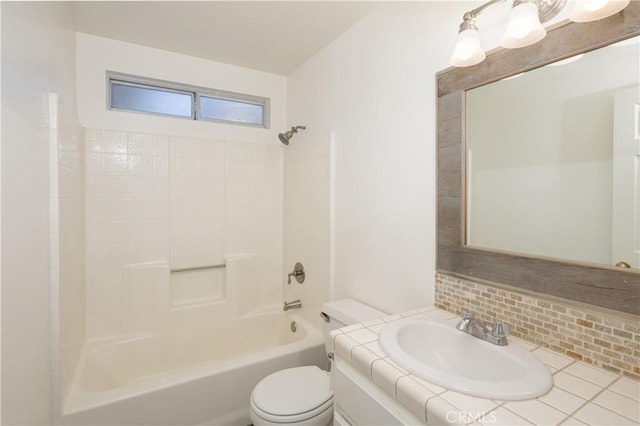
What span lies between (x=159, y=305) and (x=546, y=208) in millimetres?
2426

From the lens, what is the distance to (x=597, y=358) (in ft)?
2.75

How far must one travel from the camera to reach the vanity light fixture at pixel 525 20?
776mm

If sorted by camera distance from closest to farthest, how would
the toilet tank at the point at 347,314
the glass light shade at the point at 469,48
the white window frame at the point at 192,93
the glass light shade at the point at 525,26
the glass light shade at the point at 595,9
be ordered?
1. the glass light shade at the point at 595,9
2. the glass light shade at the point at 525,26
3. the glass light shade at the point at 469,48
4. the toilet tank at the point at 347,314
5. the white window frame at the point at 192,93

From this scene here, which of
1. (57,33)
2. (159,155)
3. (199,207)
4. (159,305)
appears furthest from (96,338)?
(57,33)

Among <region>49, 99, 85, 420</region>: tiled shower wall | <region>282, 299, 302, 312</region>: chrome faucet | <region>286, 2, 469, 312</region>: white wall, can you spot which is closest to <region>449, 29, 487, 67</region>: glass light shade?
<region>286, 2, 469, 312</region>: white wall

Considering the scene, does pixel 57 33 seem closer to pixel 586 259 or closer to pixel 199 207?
pixel 199 207

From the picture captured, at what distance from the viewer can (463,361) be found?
40.1 inches

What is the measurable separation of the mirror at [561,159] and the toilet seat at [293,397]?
101cm

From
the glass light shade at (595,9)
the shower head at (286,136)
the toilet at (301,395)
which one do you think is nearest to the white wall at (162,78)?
the shower head at (286,136)

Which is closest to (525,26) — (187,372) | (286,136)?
(286,136)

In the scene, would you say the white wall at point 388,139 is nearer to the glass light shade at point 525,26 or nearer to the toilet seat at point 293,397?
the glass light shade at point 525,26

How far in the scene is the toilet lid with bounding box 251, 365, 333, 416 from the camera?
1334 mm

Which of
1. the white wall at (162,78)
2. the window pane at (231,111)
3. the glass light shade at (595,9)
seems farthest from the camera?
the window pane at (231,111)

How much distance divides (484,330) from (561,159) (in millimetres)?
620
